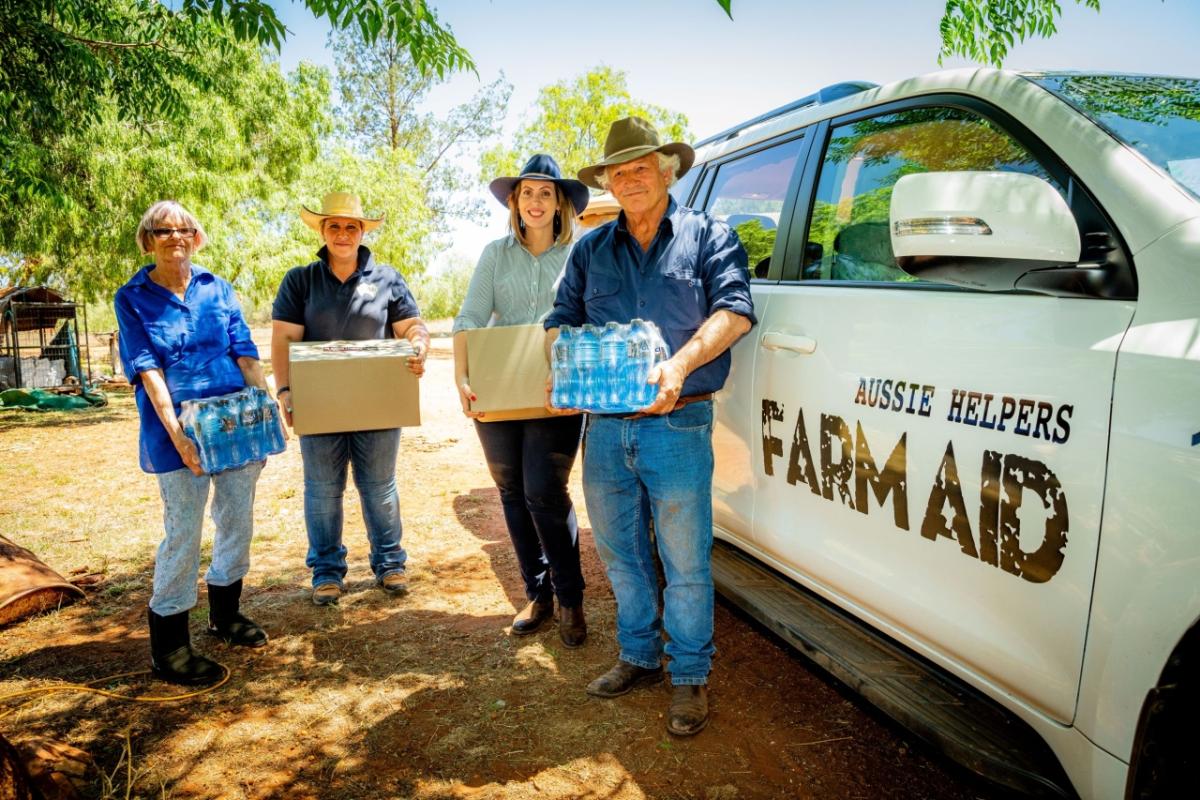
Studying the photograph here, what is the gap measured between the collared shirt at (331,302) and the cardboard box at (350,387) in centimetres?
20

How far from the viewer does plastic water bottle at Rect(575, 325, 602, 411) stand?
263 cm

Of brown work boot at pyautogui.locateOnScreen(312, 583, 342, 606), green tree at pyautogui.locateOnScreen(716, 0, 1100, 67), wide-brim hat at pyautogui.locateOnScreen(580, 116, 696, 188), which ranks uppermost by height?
green tree at pyautogui.locateOnScreen(716, 0, 1100, 67)

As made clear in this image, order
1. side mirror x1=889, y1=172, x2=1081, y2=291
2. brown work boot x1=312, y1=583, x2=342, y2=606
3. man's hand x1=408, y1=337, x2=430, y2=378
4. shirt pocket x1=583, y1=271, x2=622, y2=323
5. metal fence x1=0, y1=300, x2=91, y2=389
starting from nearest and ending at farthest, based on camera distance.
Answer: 1. side mirror x1=889, y1=172, x2=1081, y2=291
2. shirt pocket x1=583, y1=271, x2=622, y2=323
3. man's hand x1=408, y1=337, x2=430, y2=378
4. brown work boot x1=312, y1=583, x2=342, y2=606
5. metal fence x1=0, y1=300, x2=91, y2=389

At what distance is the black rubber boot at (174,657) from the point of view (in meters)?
3.32

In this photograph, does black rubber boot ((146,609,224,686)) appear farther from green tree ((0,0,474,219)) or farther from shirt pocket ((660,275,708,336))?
green tree ((0,0,474,219))

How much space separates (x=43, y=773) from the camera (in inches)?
97.1

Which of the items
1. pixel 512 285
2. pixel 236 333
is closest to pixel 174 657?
pixel 236 333

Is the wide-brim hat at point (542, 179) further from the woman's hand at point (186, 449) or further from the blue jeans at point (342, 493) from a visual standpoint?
the woman's hand at point (186, 449)

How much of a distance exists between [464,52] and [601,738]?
333 centimetres

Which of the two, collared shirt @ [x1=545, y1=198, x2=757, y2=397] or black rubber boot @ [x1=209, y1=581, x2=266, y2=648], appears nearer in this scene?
collared shirt @ [x1=545, y1=198, x2=757, y2=397]

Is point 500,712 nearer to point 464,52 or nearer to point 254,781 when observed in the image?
point 254,781

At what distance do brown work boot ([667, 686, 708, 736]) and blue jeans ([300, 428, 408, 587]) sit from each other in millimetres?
2101

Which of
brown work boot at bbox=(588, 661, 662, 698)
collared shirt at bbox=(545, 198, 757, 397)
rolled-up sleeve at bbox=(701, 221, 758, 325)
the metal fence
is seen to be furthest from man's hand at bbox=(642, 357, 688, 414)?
the metal fence

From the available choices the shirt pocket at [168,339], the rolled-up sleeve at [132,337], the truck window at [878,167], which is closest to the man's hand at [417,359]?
the shirt pocket at [168,339]
